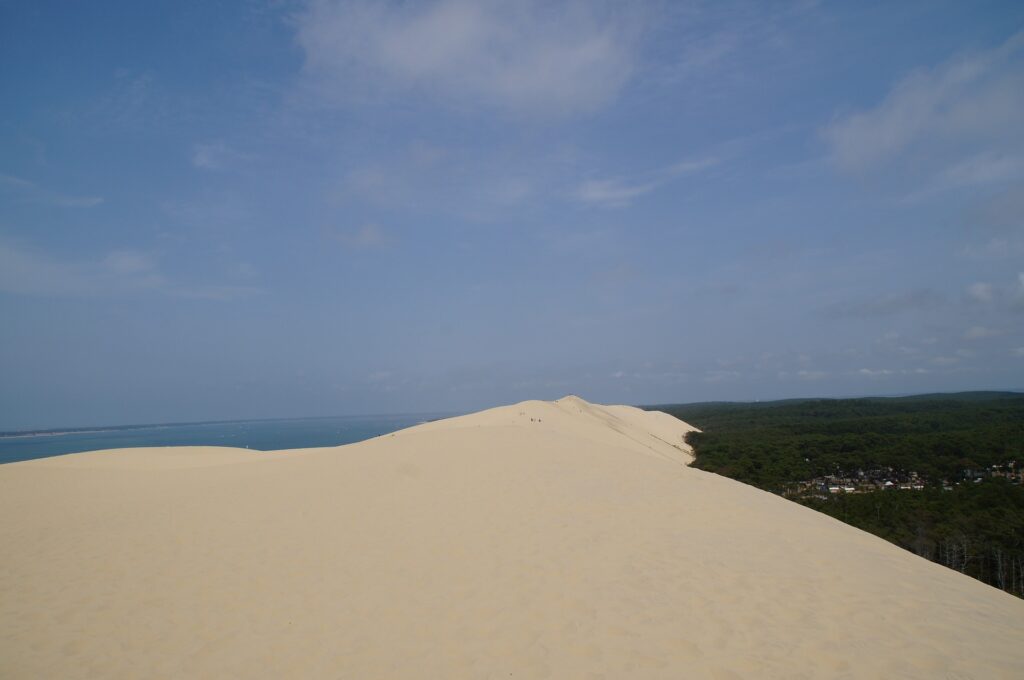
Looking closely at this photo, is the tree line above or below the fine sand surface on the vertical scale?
below

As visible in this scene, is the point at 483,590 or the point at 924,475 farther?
the point at 924,475

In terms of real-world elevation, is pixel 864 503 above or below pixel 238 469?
below

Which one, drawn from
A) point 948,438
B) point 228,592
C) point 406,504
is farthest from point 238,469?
point 948,438

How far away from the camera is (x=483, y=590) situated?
616cm

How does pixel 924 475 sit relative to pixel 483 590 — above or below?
below

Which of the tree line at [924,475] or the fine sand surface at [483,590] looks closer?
the fine sand surface at [483,590]

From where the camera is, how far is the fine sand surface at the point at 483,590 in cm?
477

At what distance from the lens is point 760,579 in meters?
6.17

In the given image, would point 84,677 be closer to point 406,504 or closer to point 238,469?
point 406,504

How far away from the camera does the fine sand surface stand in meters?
4.77

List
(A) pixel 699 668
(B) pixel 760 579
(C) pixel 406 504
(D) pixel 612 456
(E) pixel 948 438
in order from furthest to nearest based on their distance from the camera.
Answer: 1. (E) pixel 948 438
2. (D) pixel 612 456
3. (C) pixel 406 504
4. (B) pixel 760 579
5. (A) pixel 699 668

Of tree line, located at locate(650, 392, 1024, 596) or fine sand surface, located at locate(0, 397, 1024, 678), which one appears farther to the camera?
tree line, located at locate(650, 392, 1024, 596)

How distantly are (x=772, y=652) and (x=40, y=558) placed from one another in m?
10.2

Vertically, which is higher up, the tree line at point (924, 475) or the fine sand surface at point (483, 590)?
the fine sand surface at point (483, 590)
